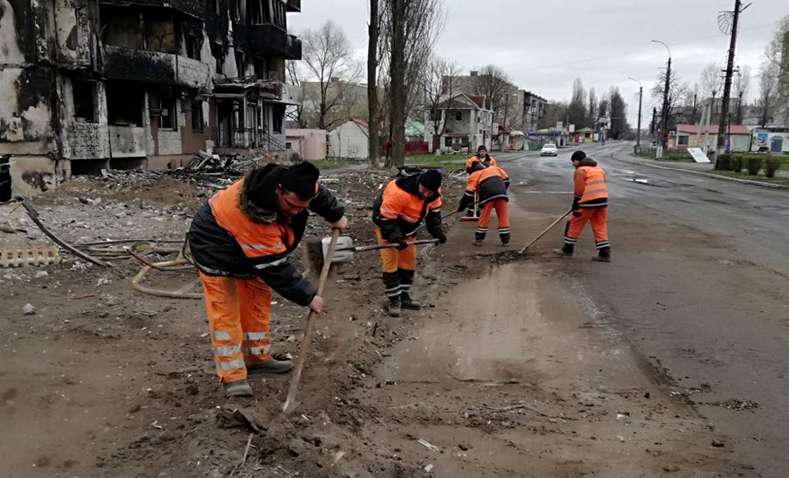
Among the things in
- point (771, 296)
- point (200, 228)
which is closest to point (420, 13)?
point (771, 296)

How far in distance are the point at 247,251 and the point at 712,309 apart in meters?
4.79

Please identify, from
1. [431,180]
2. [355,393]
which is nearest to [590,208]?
[431,180]

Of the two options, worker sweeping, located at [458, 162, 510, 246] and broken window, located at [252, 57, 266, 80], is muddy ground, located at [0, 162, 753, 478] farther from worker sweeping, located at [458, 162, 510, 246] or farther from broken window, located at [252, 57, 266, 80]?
broken window, located at [252, 57, 266, 80]

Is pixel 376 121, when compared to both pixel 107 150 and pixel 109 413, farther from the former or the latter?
pixel 109 413

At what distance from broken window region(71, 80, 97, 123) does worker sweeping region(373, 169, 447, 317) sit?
16507 millimetres

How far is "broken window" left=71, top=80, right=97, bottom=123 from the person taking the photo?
1966 cm

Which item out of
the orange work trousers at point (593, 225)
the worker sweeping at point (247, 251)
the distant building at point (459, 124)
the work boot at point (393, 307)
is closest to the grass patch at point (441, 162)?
the orange work trousers at point (593, 225)

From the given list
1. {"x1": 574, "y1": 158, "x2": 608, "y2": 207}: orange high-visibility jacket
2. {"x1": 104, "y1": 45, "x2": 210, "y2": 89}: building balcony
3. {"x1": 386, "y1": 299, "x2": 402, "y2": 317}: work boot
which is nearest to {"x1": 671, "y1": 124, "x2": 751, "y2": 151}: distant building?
{"x1": 104, "y1": 45, "x2": 210, "y2": 89}: building balcony

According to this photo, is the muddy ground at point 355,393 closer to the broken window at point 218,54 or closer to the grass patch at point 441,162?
the broken window at point 218,54

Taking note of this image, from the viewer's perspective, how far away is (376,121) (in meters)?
27.7

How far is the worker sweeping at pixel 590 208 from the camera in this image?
8.76 metres

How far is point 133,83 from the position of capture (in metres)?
22.1

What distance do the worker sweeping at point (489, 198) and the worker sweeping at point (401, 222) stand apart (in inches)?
138

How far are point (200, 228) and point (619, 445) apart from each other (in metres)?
2.90
